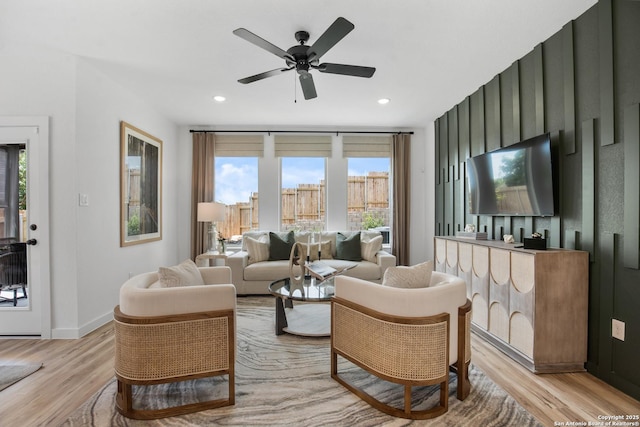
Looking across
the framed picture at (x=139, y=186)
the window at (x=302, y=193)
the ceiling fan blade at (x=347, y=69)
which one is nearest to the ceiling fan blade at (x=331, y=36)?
the ceiling fan blade at (x=347, y=69)

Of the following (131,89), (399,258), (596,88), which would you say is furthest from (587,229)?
(131,89)

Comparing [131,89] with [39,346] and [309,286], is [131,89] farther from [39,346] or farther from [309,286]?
[309,286]

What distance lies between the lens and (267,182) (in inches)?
221

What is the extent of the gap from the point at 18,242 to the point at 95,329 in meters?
1.06

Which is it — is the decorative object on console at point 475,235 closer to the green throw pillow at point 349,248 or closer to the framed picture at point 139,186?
the green throw pillow at point 349,248

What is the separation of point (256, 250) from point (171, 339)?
2.95 meters

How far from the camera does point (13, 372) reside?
2.37 m

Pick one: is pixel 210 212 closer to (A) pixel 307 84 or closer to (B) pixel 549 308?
(A) pixel 307 84

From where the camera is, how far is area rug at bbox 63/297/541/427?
1798 millimetres

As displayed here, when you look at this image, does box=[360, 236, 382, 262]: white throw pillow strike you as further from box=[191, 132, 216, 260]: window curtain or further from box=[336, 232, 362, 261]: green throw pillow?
box=[191, 132, 216, 260]: window curtain

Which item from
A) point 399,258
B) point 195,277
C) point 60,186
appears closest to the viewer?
point 195,277

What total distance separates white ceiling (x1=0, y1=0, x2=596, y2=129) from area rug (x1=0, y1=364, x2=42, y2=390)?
2577 mm

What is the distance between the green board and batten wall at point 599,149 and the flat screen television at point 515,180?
0.35 ft

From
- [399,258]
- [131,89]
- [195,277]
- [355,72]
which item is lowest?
[399,258]
